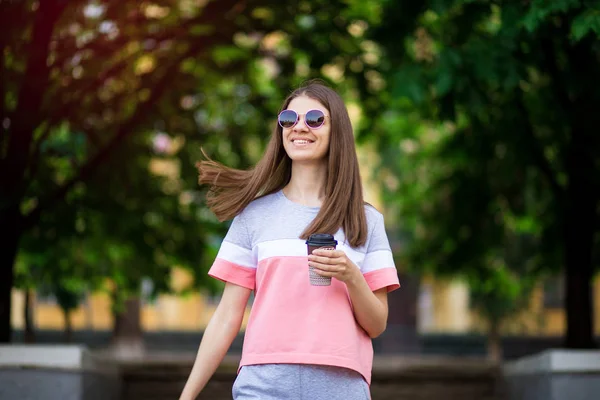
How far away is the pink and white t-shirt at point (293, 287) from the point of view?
3.00m

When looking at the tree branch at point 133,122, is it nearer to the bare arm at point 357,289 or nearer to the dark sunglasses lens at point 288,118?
the dark sunglasses lens at point 288,118

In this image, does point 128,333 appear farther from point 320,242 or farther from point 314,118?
point 320,242

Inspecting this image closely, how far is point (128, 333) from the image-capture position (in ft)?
74.8

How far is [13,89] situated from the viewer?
9766 millimetres

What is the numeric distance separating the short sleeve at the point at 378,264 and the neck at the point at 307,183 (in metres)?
0.22

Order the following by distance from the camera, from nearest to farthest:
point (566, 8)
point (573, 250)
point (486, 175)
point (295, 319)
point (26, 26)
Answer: point (295, 319) → point (566, 8) → point (26, 26) → point (573, 250) → point (486, 175)

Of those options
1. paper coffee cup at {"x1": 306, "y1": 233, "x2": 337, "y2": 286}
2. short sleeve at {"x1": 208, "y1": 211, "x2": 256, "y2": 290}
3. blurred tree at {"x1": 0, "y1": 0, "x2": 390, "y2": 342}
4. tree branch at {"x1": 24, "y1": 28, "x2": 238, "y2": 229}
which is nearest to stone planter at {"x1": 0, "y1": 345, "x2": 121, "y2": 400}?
blurred tree at {"x1": 0, "y1": 0, "x2": 390, "y2": 342}

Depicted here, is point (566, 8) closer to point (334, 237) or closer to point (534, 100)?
point (334, 237)

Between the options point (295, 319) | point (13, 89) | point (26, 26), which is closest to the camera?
point (295, 319)

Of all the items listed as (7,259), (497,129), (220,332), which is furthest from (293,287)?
(497,129)

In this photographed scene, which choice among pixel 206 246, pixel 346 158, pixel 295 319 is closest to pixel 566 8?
pixel 346 158

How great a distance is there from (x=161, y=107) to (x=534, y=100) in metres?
4.25

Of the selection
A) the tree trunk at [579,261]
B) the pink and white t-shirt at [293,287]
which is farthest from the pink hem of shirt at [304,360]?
the tree trunk at [579,261]

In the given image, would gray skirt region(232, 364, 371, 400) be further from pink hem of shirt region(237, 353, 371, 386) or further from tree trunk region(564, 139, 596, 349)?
tree trunk region(564, 139, 596, 349)
